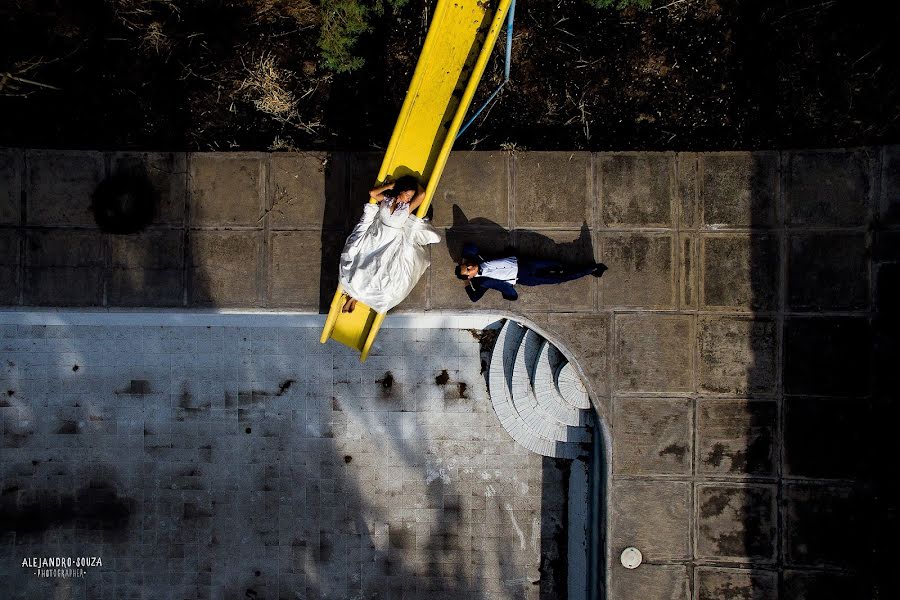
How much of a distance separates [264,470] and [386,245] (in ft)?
9.80

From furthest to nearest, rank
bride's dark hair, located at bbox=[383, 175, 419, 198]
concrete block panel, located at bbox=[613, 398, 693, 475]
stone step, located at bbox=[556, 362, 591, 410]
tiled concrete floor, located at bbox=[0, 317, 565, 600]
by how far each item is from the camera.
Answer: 1. tiled concrete floor, located at bbox=[0, 317, 565, 600]
2. stone step, located at bbox=[556, 362, 591, 410]
3. concrete block panel, located at bbox=[613, 398, 693, 475]
4. bride's dark hair, located at bbox=[383, 175, 419, 198]

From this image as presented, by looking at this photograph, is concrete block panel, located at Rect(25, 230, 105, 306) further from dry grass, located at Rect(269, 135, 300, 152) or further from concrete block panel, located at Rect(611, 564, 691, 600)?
concrete block panel, located at Rect(611, 564, 691, 600)

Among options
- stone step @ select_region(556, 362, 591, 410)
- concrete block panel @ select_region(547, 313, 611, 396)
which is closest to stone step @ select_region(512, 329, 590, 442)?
stone step @ select_region(556, 362, 591, 410)

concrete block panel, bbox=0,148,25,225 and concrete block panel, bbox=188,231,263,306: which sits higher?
concrete block panel, bbox=0,148,25,225

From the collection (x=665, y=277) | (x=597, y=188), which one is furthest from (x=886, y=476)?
(x=597, y=188)

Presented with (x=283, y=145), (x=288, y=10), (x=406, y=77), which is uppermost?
(x=288, y=10)

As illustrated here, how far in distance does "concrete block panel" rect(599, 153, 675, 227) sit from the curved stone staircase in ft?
5.26

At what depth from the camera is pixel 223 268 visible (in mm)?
5340

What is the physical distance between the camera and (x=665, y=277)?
17.3ft

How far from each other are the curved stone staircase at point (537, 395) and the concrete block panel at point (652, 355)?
1.71 feet

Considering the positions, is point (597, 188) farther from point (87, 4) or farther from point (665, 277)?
point (87, 4)

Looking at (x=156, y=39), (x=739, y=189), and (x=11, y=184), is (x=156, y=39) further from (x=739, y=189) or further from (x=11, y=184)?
(x=739, y=189)

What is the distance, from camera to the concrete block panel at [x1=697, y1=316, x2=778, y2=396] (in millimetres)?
5262

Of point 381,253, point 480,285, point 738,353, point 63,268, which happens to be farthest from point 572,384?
point 63,268
